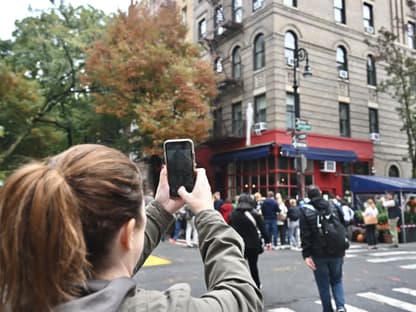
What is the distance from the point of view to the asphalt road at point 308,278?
21.5 ft

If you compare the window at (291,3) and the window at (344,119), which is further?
the window at (344,119)

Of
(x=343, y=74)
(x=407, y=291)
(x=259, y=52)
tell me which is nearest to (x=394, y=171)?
(x=343, y=74)

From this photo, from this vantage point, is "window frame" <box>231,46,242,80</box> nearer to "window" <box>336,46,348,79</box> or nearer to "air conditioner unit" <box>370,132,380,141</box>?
"window" <box>336,46,348,79</box>

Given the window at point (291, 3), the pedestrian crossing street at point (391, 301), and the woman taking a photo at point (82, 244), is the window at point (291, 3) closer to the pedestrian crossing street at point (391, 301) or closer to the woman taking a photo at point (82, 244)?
the pedestrian crossing street at point (391, 301)

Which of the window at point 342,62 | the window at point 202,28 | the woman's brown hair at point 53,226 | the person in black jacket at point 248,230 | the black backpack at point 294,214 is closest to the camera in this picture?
the woman's brown hair at point 53,226

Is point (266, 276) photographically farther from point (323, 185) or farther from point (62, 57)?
point (62, 57)

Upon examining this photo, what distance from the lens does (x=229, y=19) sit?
24078 mm

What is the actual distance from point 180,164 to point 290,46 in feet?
70.8

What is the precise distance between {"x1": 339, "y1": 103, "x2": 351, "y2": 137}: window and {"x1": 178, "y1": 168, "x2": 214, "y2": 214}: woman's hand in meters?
23.0

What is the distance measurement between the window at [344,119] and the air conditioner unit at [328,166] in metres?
2.31

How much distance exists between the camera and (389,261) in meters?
11.0

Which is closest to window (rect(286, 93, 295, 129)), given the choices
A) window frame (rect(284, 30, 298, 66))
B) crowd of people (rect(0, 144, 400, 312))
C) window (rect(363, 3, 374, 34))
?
window frame (rect(284, 30, 298, 66))

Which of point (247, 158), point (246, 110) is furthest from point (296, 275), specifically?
point (246, 110)

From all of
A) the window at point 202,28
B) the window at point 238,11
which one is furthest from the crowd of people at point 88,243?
the window at point 202,28
